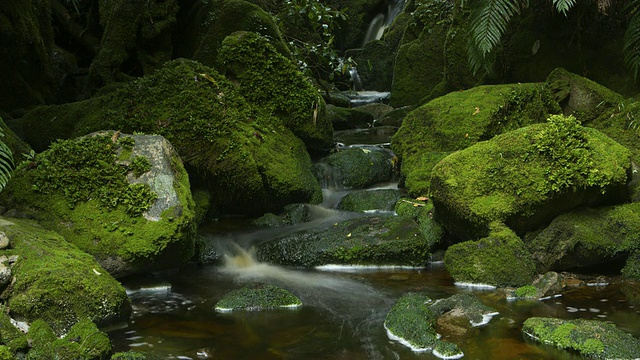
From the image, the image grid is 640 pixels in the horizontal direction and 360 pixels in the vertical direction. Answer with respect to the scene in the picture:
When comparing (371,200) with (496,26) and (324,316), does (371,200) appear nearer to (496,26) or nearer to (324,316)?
(496,26)

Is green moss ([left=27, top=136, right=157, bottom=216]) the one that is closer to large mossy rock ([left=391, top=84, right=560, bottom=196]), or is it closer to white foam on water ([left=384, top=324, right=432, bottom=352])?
white foam on water ([left=384, top=324, right=432, bottom=352])

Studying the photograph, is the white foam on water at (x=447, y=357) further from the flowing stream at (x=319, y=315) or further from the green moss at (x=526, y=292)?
the green moss at (x=526, y=292)

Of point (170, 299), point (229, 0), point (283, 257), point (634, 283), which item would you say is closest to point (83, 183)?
point (170, 299)

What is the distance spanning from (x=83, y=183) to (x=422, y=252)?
11.1 feet

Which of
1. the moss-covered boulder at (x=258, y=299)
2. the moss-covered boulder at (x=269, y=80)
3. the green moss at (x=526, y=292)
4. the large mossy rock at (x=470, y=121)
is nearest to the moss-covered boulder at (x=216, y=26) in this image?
the moss-covered boulder at (x=269, y=80)

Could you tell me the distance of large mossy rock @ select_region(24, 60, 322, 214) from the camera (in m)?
6.93

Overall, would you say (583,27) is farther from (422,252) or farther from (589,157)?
(422,252)

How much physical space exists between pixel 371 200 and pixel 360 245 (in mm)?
1719

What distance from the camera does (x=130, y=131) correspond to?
6895 mm

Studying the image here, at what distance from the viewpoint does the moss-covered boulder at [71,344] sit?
3.29 meters

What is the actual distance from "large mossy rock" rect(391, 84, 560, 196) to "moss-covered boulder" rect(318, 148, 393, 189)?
633 millimetres

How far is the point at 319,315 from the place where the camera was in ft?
15.4

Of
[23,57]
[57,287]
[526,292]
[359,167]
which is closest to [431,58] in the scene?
[359,167]

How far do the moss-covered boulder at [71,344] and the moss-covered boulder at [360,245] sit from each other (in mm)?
2805
